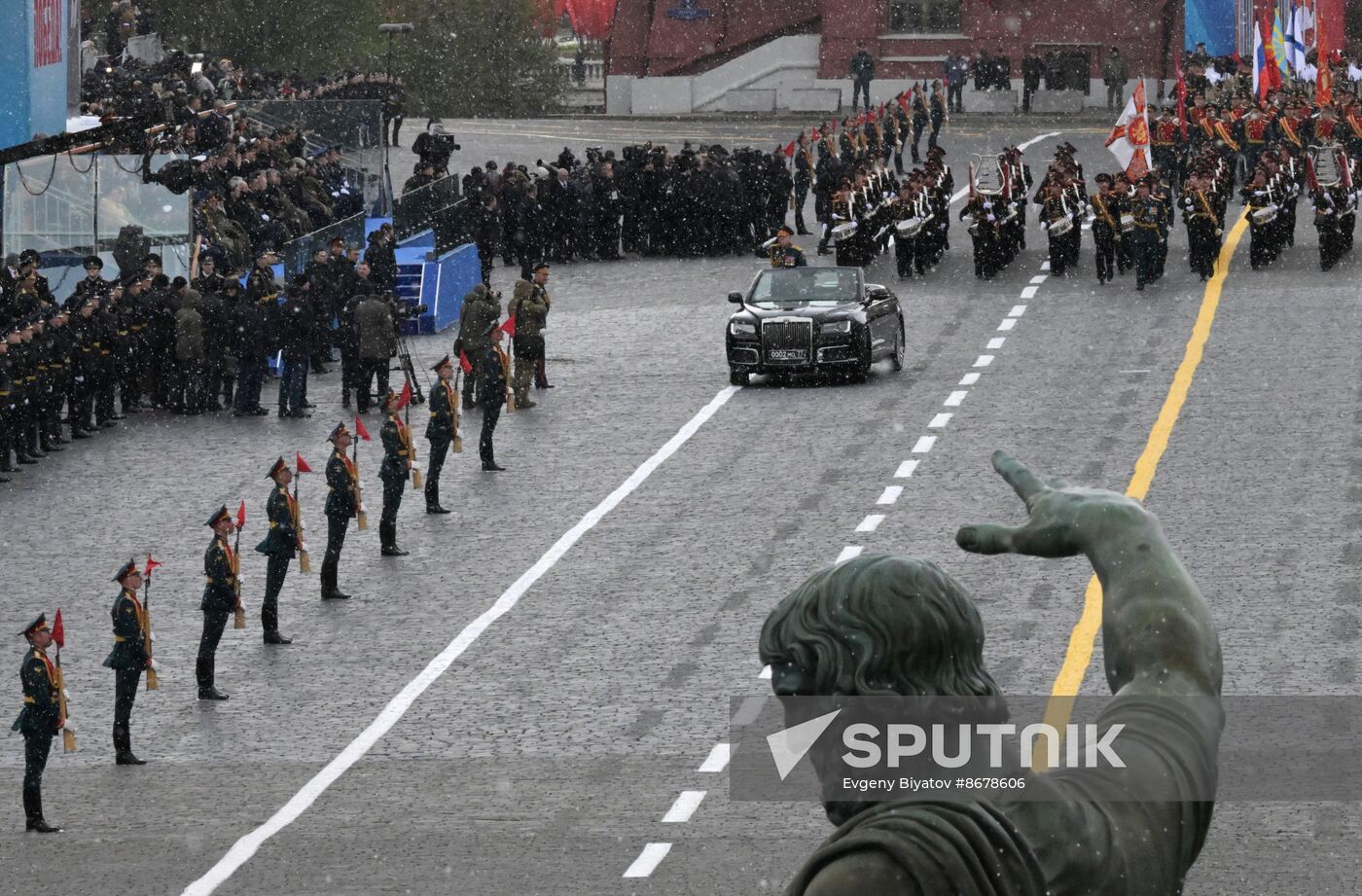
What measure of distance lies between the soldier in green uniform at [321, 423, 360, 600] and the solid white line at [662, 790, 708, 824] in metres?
6.67

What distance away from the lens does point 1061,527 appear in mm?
2967

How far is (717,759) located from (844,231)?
23.0 meters

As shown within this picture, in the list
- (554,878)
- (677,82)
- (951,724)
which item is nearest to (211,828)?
(554,878)

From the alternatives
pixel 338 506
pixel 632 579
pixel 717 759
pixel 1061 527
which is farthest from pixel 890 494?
pixel 1061 527

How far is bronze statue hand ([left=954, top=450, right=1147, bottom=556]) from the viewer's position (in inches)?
116

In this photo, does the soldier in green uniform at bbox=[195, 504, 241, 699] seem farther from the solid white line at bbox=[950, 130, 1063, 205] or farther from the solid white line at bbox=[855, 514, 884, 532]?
the solid white line at bbox=[950, 130, 1063, 205]

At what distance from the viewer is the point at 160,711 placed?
18109 mm

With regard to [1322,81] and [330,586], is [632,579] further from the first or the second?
[1322,81]

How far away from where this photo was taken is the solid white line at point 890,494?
23.7 m

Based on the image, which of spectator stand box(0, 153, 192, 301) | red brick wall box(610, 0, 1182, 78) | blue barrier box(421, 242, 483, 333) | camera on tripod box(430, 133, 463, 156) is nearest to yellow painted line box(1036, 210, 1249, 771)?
blue barrier box(421, 242, 483, 333)

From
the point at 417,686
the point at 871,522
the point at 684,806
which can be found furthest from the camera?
the point at 871,522

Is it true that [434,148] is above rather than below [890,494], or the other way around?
above

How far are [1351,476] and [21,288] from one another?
15.1m

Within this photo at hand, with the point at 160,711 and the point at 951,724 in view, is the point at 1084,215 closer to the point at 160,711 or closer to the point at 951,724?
the point at 160,711
